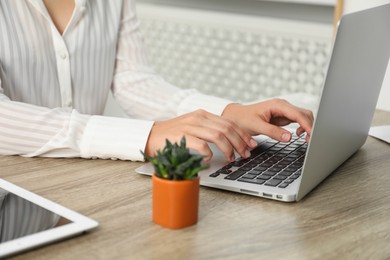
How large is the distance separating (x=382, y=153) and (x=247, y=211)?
1.44ft

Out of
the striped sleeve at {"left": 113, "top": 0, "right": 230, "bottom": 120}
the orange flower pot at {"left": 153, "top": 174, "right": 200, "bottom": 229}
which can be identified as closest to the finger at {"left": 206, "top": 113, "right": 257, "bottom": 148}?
the orange flower pot at {"left": 153, "top": 174, "right": 200, "bottom": 229}

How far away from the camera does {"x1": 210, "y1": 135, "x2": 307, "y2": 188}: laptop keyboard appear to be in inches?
37.0

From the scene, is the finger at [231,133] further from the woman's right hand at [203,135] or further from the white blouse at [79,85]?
the white blouse at [79,85]

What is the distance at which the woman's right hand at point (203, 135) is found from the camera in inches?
39.2

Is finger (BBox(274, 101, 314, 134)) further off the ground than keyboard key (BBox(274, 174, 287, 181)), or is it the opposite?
finger (BBox(274, 101, 314, 134))

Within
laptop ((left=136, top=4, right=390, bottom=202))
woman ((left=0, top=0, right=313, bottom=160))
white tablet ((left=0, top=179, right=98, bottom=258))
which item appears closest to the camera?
white tablet ((left=0, top=179, right=98, bottom=258))

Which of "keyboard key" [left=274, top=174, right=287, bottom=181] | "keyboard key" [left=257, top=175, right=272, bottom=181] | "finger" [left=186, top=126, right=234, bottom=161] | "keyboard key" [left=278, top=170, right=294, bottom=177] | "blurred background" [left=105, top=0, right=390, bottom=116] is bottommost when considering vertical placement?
"blurred background" [left=105, top=0, right=390, bottom=116]

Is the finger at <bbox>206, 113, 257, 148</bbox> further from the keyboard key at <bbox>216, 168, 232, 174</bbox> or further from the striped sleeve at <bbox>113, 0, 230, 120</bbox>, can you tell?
the striped sleeve at <bbox>113, 0, 230, 120</bbox>

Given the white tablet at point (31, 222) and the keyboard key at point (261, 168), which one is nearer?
the white tablet at point (31, 222)

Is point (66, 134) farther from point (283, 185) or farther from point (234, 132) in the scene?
point (283, 185)

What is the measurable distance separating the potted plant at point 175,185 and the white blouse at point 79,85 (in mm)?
281

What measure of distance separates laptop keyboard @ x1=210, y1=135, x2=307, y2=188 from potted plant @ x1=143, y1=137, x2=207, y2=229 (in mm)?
A: 169

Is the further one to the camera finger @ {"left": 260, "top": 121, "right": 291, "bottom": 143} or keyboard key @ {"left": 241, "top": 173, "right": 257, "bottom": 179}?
finger @ {"left": 260, "top": 121, "right": 291, "bottom": 143}

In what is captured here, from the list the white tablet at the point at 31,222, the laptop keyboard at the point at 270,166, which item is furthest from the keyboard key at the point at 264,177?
the white tablet at the point at 31,222
